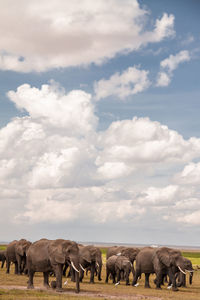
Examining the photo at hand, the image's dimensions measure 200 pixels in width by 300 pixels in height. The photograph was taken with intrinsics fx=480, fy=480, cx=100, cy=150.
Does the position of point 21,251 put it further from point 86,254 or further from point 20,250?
point 86,254

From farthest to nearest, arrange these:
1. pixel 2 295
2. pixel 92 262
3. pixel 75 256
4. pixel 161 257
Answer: pixel 92 262
pixel 161 257
pixel 75 256
pixel 2 295

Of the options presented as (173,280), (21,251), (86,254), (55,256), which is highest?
(21,251)

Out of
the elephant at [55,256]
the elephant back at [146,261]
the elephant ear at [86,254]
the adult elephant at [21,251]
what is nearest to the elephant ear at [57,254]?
the elephant at [55,256]

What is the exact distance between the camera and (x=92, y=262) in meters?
40.2

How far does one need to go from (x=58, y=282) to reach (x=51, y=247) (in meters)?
2.15

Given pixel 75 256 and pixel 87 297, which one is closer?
pixel 87 297

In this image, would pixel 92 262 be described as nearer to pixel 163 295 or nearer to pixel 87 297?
pixel 163 295

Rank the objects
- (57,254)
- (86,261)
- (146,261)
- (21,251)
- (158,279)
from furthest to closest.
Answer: (21,251) → (86,261) → (146,261) → (158,279) → (57,254)

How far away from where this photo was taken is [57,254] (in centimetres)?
2927

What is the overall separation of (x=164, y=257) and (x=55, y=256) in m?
10.7

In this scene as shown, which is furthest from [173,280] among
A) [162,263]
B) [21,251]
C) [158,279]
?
[21,251]

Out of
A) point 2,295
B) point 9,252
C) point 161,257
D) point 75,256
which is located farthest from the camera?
point 9,252

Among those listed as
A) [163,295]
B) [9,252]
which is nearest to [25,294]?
[163,295]

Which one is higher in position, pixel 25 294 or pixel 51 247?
pixel 51 247
